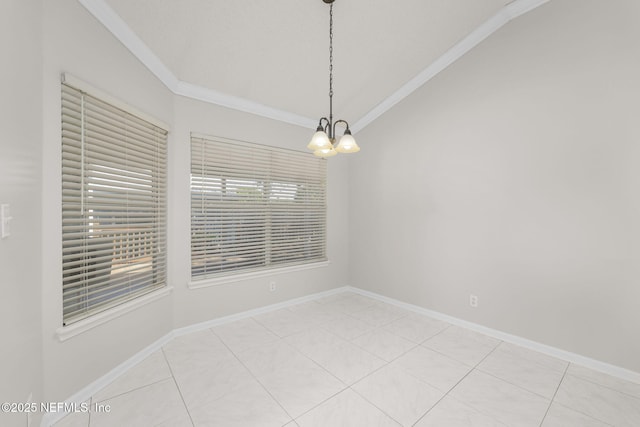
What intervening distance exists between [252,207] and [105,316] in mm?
1805

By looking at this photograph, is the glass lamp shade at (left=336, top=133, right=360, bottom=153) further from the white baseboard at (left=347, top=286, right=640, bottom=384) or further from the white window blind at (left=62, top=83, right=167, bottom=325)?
the white baseboard at (left=347, top=286, right=640, bottom=384)

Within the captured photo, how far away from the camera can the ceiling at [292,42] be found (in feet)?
7.04

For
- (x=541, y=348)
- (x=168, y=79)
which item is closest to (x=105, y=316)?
(x=168, y=79)

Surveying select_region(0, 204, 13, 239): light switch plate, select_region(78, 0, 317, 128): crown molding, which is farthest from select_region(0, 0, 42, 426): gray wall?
select_region(78, 0, 317, 128): crown molding

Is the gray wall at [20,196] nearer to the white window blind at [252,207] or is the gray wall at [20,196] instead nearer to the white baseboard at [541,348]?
the white window blind at [252,207]

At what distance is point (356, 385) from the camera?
2010 millimetres

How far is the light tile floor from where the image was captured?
169 cm

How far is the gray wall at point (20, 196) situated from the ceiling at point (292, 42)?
78 cm

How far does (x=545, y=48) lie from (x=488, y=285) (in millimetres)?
2435

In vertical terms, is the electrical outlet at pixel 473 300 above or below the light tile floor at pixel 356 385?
above

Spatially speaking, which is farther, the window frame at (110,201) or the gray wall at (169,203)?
the window frame at (110,201)

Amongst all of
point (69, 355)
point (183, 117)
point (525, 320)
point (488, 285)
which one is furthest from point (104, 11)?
point (525, 320)

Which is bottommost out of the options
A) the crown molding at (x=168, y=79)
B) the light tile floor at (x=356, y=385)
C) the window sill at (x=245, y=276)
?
the light tile floor at (x=356, y=385)

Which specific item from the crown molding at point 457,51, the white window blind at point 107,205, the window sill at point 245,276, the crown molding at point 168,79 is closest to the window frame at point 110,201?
the white window blind at point 107,205
